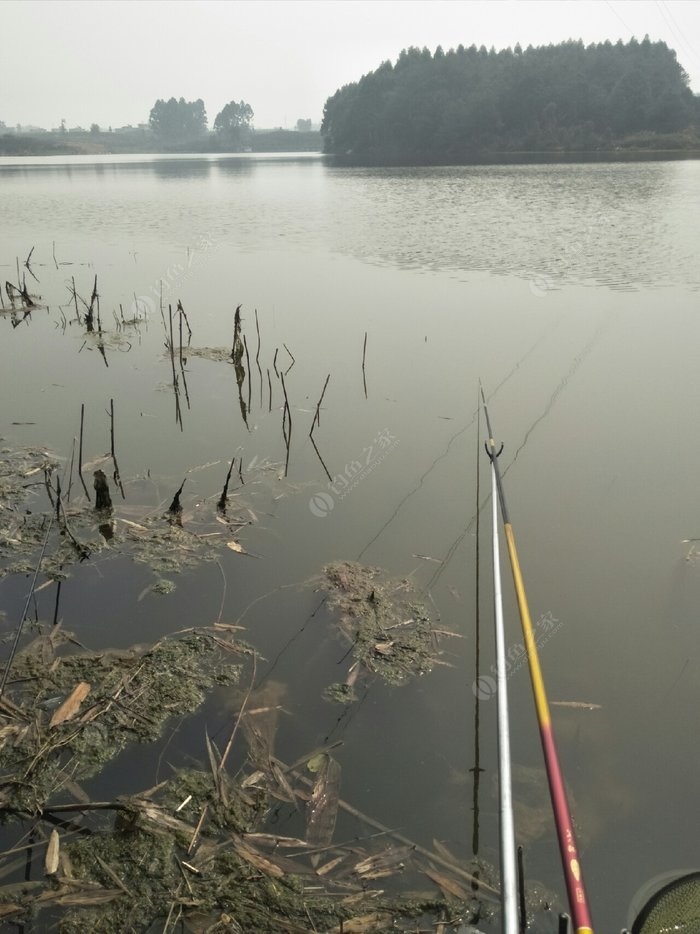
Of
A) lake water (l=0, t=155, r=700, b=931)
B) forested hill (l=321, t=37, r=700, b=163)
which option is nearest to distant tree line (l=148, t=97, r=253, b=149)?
forested hill (l=321, t=37, r=700, b=163)

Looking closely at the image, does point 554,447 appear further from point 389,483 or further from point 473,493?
point 389,483

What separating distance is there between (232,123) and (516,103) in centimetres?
11089

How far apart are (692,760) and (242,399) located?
20.0 feet

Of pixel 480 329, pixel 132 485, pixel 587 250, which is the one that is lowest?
pixel 132 485

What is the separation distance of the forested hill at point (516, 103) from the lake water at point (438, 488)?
7079 cm

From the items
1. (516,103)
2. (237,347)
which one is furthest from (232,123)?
(237,347)

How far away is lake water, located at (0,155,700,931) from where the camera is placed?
321cm

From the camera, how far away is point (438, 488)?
5906 millimetres

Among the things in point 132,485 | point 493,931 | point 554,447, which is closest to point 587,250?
point 554,447

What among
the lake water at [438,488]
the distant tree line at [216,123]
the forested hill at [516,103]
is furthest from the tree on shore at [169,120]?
the lake water at [438,488]

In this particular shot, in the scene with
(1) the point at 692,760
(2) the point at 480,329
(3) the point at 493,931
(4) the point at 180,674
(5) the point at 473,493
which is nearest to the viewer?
(3) the point at 493,931

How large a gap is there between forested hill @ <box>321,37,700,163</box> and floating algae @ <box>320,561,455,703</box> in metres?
79.3

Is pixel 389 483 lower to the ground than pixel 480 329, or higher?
lower

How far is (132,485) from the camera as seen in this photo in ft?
19.6
